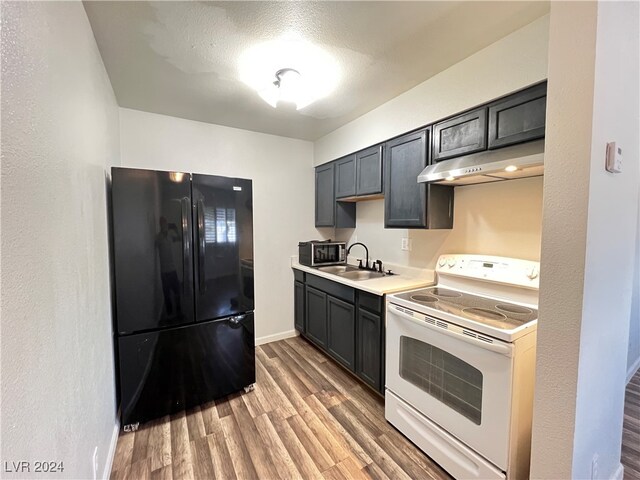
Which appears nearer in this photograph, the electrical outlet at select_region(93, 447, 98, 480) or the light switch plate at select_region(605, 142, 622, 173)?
the light switch plate at select_region(605, 142, 622, 173)

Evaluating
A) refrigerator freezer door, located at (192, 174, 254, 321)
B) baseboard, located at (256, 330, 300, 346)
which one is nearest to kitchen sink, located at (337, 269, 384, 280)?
refrigerator freezer door, located at (192, 174, 254, 321)

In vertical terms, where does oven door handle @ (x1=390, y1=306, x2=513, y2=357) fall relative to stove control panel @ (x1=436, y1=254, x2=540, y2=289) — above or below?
below

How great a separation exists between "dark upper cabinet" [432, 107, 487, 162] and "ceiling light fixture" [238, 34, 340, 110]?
0.85 meters

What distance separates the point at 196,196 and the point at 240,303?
93cm

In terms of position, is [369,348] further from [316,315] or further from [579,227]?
[579,227]

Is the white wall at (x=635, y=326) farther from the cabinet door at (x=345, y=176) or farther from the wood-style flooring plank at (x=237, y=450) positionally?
the wood-style flooring plank at (x=237, y=450)

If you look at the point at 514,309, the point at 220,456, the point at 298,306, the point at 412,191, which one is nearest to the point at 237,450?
the point at 220,456

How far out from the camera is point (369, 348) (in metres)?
2.17

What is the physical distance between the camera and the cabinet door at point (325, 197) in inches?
123

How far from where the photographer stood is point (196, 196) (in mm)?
2012

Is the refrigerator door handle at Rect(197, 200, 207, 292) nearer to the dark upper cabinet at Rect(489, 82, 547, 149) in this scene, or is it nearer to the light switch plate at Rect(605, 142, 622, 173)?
the dark upper cabinet at Rect(489, 82, 547, 149)

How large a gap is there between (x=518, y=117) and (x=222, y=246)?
7.01 feet

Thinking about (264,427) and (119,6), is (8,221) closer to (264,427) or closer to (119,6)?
(119,6)

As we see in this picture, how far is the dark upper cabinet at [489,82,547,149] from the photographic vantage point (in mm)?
1421
